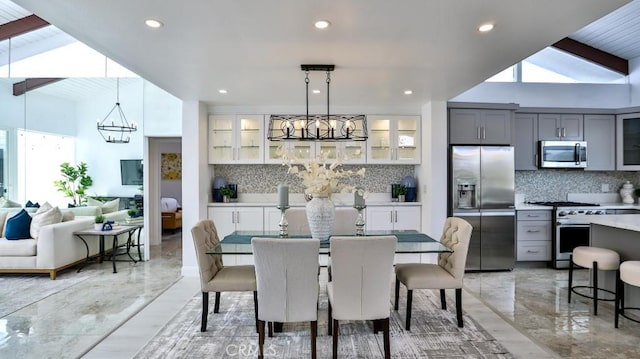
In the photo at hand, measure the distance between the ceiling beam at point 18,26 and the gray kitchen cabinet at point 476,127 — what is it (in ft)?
21.4

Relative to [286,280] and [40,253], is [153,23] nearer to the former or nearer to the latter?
[286,280]

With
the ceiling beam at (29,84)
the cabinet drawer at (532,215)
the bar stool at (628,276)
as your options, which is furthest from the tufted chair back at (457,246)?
the ceiling beam at (29,84)

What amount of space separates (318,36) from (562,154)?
4541mm

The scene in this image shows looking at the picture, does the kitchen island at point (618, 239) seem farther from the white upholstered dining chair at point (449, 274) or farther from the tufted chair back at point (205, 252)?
the tufted chair back at point (205, 252)

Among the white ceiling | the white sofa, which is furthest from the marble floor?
the white ceiling

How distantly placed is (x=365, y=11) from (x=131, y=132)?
17.0 ft

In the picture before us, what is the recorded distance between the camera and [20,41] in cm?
605

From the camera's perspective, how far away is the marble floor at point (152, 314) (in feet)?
8.91

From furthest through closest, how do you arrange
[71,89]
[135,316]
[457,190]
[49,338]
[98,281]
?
[71,89] → [457,190] → [98,281] → [135,316] → [49,338]

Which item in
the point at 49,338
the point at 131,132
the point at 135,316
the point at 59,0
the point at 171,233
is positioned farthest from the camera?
the point at 171,233

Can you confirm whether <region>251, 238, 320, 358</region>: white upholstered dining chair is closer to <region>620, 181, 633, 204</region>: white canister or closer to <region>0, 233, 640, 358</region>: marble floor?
<region>0, 233, 640, 358</region>: marble floor

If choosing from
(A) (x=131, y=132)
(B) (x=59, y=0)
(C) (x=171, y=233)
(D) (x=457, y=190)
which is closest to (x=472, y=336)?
(D) (x=457, y=190)

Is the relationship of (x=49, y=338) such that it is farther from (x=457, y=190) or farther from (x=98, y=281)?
(x=457, y=190)

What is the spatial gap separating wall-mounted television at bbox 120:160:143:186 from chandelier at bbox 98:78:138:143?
412 mm
